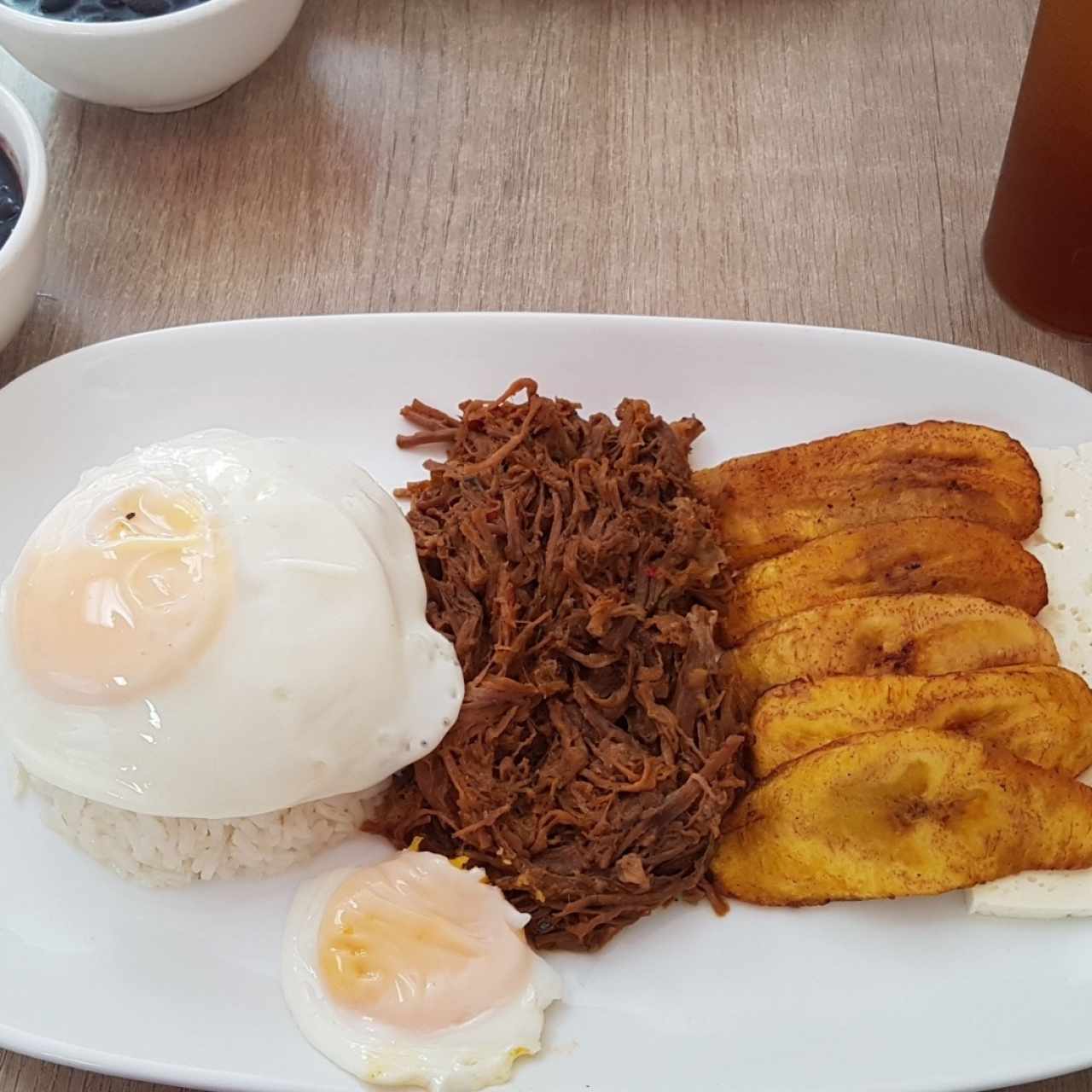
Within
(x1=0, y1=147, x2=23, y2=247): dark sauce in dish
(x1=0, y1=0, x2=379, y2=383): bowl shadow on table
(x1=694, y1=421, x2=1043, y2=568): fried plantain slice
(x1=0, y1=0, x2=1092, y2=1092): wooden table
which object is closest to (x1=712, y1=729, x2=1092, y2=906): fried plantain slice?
(x1=694, y1=421, x2=1043, y2=568): fried plantain slice

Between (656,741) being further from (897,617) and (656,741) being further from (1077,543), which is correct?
(1077,543)

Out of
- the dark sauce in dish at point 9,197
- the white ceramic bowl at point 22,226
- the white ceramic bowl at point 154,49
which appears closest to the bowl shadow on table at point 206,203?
the white ceramic bowl at point 154,49

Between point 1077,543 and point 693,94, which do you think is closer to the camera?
point 1077,543

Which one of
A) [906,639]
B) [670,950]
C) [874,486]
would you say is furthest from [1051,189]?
[670,950]

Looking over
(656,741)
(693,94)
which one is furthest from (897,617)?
(693,94)

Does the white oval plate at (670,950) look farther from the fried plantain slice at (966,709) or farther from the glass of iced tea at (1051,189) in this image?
the glass of iced tea at (1051,189)

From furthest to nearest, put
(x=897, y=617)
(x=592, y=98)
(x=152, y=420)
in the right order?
(x=592, y=98) → (x=152, y=420) → (x=897, y=617)

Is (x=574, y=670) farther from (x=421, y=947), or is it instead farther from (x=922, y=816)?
(x=922, y=816)
